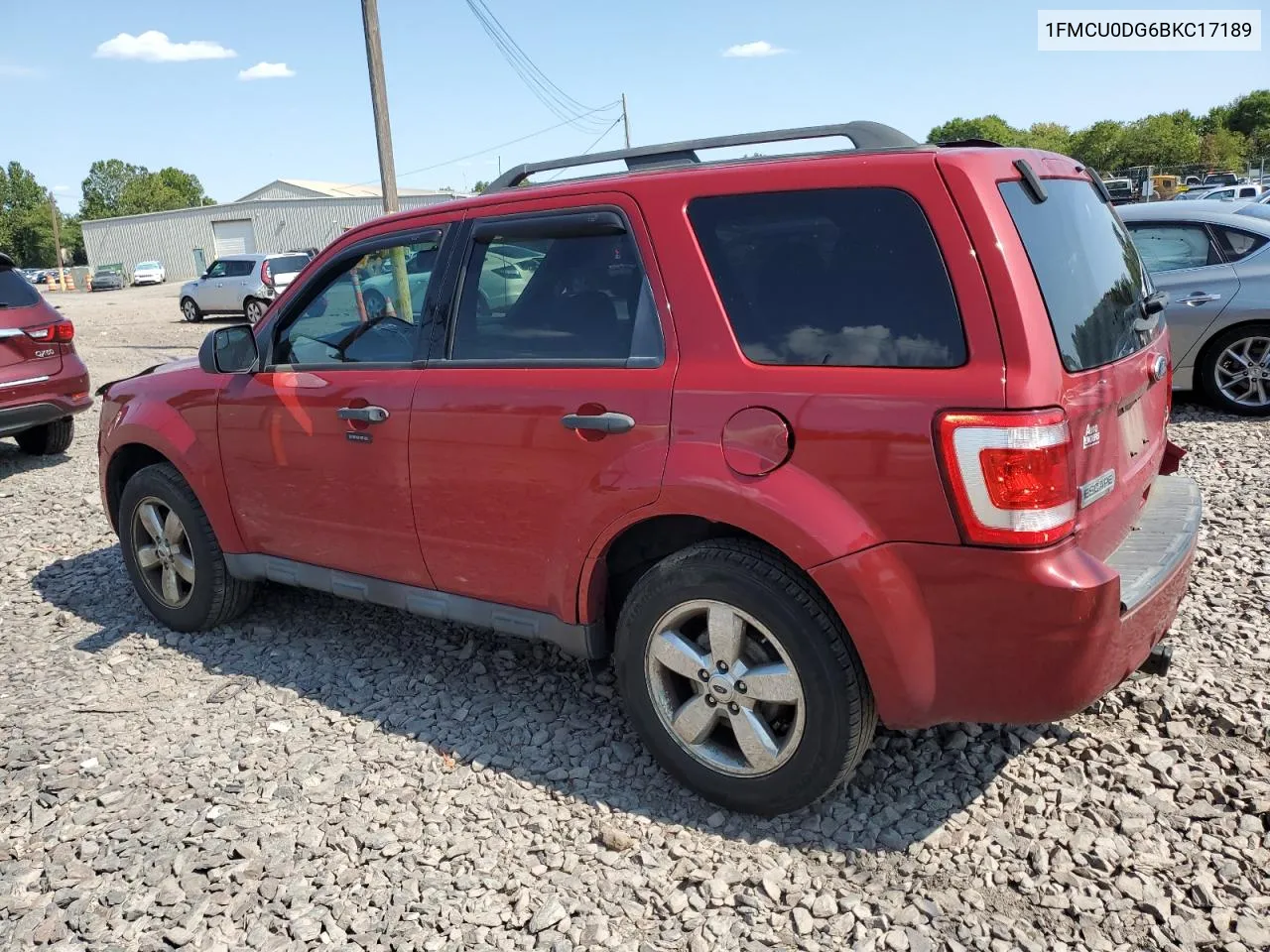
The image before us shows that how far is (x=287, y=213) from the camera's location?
5997 centimetres

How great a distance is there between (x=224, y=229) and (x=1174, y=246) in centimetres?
6503

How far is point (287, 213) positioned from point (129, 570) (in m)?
60.6

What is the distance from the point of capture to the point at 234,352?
405 centimetres

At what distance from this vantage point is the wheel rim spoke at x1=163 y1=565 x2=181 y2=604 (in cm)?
461

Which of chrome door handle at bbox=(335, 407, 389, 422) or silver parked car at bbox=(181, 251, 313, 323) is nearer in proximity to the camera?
chrome door handle at bbox=(335, 407, 389, 422)

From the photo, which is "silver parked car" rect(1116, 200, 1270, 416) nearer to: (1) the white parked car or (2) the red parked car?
(2) the red parked car

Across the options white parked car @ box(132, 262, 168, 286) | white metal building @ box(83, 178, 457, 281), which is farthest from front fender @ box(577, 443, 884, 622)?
white parked car @ box(132, 262, 168, 286)

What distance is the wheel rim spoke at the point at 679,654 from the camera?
9.65ft

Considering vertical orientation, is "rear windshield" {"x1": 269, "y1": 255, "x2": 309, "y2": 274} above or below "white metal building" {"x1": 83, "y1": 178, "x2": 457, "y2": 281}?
below

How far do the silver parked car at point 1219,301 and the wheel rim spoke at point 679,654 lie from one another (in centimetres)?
637

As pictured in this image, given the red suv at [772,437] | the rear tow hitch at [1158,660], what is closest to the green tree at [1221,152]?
the rear tow hitch at [1158,660]

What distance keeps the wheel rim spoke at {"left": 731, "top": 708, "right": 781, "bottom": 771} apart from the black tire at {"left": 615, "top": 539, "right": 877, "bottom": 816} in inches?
1.6

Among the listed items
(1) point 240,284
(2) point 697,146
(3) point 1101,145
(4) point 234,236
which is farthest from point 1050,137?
(2) point 697,146

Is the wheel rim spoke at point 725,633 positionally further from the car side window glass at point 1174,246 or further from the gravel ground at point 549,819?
the car side window glass at point 1174,246
